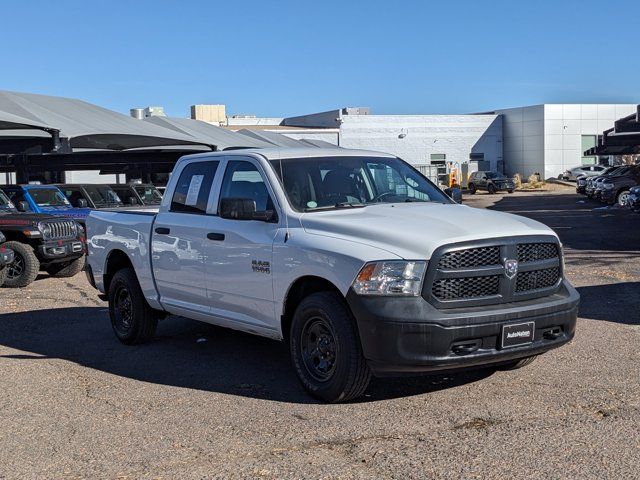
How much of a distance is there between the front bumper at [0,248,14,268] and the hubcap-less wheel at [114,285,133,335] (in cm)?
484

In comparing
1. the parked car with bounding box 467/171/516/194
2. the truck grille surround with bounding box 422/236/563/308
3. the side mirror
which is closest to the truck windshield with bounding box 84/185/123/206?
the side mirror

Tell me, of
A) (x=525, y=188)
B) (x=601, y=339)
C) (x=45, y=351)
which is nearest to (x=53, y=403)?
(x=45, y=351)

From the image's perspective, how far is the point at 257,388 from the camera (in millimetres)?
6656

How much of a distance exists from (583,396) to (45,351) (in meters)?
5.28

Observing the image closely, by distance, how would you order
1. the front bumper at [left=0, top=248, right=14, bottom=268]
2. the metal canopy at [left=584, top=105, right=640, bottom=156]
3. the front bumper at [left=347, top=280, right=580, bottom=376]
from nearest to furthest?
the front bumper at [left=347, top=280, right=580, bottom=376] → the front bumper at [left=0, top=248, right=14, bottom=268] → the metal canopy at [left=584, top=105, right=640, bottom=156]

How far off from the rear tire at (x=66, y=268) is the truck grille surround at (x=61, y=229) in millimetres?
762

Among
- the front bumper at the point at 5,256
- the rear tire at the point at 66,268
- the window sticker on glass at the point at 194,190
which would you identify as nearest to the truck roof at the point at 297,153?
the window sticker on glass at the point at 194,190

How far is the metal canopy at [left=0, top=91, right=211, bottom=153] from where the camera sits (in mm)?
20375

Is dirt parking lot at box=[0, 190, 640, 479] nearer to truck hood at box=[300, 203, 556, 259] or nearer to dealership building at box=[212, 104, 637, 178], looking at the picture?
truck hood at box=[300, 203, 556, 259]

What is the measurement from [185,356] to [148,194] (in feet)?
39.7

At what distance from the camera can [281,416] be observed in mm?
5836

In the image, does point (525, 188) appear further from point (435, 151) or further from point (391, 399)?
point (391, 399)

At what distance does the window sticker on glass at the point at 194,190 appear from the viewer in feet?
25.2

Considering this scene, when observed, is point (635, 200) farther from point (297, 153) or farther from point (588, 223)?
point (297, 153)
